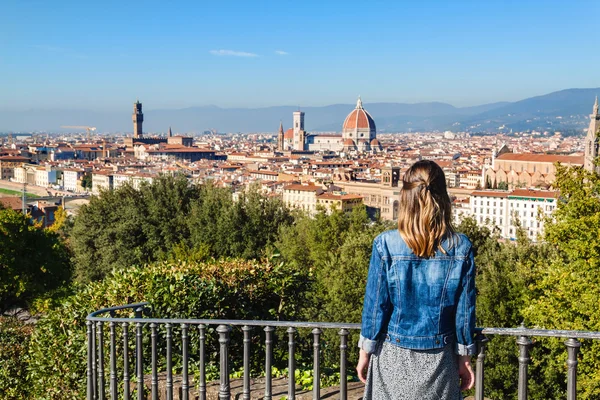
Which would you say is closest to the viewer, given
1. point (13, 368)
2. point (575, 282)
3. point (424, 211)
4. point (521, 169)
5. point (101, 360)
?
point (424, 211)

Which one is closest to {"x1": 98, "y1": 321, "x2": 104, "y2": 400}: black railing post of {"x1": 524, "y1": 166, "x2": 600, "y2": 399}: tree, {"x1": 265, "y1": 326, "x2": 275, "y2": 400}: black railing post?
{"x1": 265, "y1": 326, "x2": 275, "y2": 400}: black railing post

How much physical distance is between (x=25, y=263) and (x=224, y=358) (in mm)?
14021

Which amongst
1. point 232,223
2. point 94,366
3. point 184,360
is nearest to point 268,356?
point 184,360

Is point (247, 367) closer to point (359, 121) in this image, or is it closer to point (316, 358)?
point (316, 358)

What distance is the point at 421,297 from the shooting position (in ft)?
8.23

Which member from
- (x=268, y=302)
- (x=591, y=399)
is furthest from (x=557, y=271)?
(x=268, y=302)

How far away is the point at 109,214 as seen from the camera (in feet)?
57.1

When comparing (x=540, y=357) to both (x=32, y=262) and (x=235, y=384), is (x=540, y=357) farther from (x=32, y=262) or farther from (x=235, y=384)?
(x=32, y=262)

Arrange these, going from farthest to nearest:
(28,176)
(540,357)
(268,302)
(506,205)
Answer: (28,176), (506,205), (540,357), (268,302)

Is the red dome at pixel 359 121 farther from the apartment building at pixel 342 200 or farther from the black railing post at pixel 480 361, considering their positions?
the black railing post at pixel 480 361

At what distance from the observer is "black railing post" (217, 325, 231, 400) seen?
134 inches

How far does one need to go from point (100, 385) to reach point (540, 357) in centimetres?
819

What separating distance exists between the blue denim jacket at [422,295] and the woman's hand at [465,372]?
9 centimetres

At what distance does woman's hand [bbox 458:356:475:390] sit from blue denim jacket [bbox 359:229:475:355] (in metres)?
0.09
